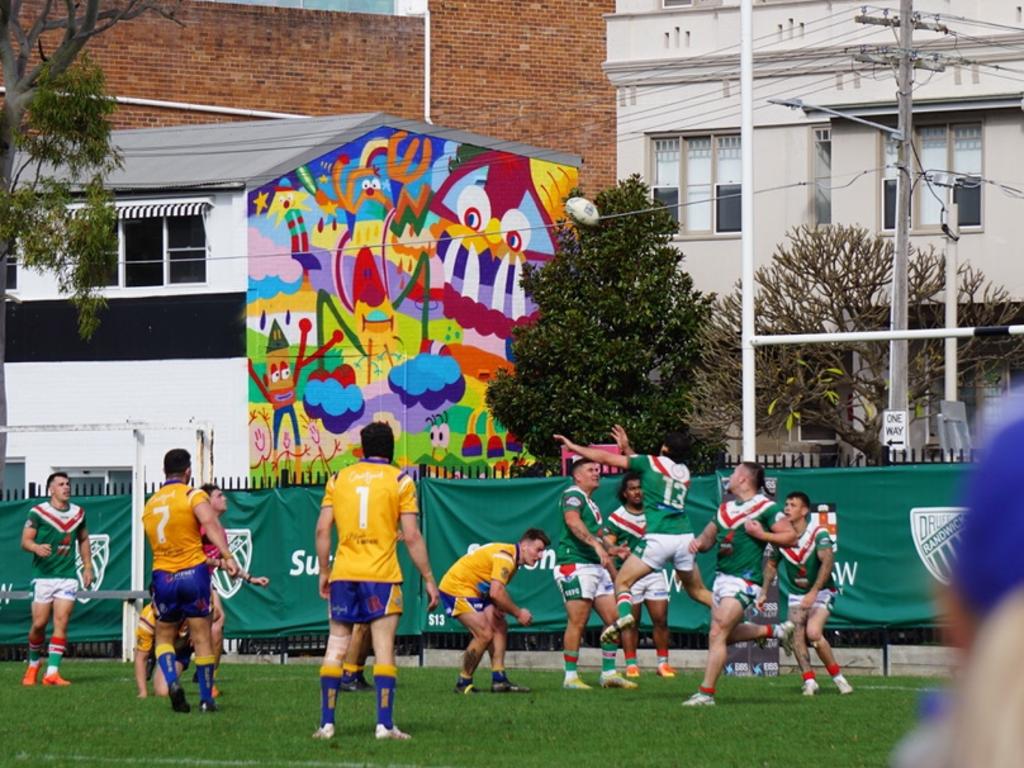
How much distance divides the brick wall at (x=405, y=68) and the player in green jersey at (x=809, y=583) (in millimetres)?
32624

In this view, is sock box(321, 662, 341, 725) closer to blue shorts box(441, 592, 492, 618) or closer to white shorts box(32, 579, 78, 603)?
blue shorts box(441, 592, 492, 618)

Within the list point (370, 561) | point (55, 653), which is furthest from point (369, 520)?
point (55, 653)

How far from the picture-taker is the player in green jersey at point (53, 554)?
63.6 ft

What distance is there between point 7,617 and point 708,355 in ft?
57.0

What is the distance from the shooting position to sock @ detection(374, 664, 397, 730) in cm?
1234

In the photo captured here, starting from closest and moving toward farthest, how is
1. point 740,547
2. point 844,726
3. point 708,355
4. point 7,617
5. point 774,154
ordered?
point 844,726 < point 740,547 < point 7,617 < point 708,355 < point 774,154

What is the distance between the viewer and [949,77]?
40312 millimetres

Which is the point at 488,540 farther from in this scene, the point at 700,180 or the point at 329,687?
the point at 700,180

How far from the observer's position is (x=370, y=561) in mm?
12602

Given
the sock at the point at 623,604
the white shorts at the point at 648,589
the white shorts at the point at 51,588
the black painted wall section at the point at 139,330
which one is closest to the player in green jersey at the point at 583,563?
the sock at the point at 623,604

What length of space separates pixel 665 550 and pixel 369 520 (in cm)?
601

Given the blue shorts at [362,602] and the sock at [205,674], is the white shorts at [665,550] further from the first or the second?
the blue shorts at [362,602]

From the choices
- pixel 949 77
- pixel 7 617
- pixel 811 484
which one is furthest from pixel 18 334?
pixel 811 484

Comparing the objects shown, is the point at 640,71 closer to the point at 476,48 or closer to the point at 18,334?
the point at 476,48
